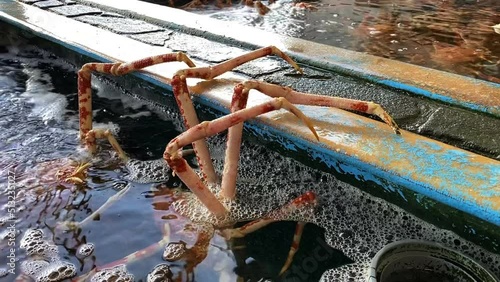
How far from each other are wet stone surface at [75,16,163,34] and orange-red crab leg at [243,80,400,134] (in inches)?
89.1

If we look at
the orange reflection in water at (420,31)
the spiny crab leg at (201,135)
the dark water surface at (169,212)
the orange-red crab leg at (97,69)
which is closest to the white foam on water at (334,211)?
the dark water surface at (169,212)

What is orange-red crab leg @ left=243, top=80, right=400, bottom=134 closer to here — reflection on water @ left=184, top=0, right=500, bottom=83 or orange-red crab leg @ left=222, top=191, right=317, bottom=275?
orange-red crab leg @ left=222, top=191, right=317, bottom=275

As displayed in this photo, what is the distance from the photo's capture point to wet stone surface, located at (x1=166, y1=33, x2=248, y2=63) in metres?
3.52

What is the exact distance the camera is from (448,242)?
1966 mm

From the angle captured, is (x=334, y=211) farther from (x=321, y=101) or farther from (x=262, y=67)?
(x=262, y=67)

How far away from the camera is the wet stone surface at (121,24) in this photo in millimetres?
4234

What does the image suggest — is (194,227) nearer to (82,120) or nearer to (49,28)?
(82,120)

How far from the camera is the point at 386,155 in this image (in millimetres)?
2076

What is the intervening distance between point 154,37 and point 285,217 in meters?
2.38

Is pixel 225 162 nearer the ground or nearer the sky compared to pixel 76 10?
nearer the ground

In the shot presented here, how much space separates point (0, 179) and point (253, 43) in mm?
2058

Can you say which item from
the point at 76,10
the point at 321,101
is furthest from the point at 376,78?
the point at 76,10

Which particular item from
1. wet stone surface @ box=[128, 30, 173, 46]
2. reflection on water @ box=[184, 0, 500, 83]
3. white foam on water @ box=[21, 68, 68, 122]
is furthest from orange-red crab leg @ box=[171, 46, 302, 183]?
reflection on water @ box=[184, 0, 500, 83]

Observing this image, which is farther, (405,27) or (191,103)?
(405,27)
